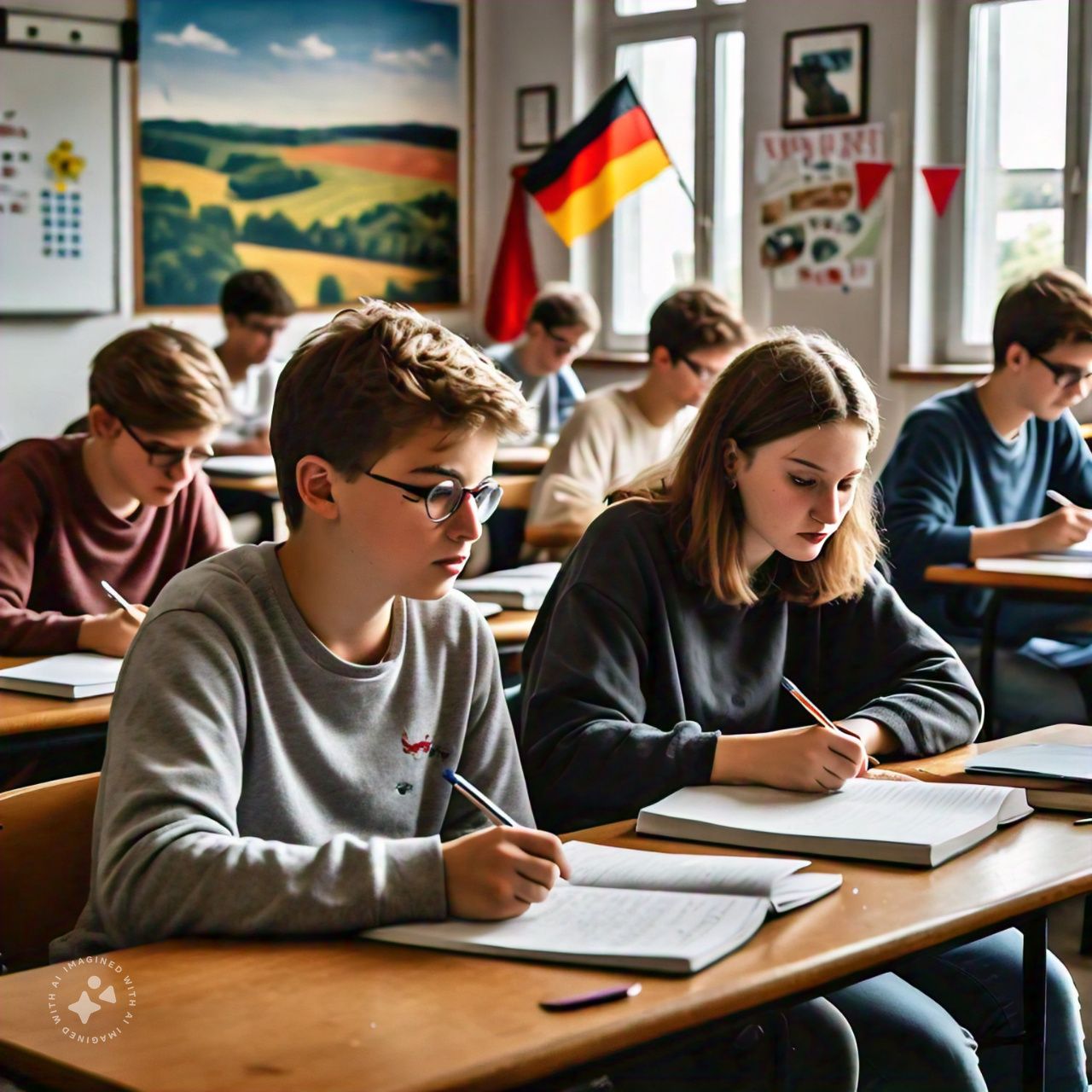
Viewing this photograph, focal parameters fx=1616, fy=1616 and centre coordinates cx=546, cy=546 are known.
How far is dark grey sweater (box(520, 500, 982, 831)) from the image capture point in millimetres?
1770

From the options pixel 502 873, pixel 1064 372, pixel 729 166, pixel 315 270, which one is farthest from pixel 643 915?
pixel 315 270

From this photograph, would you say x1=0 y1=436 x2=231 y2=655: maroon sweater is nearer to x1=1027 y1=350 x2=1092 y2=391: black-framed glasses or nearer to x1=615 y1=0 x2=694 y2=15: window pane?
x1=1027 y1=350 x2=1092 y2=391: black-framed glasses

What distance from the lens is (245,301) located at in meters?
5.72

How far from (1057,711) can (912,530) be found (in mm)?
474

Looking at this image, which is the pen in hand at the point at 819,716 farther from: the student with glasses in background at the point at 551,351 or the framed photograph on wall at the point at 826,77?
the framed photograph on wall at the point at 826,77

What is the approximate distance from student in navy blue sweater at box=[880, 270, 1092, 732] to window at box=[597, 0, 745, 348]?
2.86 meters

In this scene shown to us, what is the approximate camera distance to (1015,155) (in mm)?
5625

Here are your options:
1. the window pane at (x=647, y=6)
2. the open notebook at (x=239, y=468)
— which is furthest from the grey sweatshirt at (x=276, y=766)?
the window pane at (x=647, y=6)

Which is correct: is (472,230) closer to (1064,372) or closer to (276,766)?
(1064,372)

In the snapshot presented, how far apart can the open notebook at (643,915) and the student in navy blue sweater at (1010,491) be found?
6.77 feet

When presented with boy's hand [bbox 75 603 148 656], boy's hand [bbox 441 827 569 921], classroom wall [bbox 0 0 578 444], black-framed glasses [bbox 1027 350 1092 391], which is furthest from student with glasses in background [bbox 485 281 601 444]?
boy's hand [bbox 441 827 569 921]

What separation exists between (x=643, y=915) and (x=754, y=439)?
2.69 feet

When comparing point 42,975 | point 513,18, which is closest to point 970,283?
point 513,18

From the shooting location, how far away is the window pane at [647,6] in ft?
21.6
